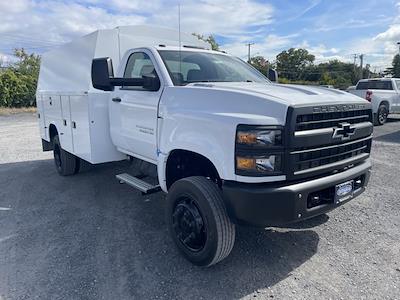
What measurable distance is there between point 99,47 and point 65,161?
2449 millimetres

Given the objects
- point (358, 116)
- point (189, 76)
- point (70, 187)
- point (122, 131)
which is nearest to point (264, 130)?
point (358, 116)

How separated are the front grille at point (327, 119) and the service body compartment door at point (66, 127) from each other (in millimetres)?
4145

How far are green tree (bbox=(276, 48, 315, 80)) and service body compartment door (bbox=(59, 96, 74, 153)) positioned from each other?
7251 cm

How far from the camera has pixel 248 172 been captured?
2.71 metres

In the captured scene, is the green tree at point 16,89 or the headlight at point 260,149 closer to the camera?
the headlight at point 260,149

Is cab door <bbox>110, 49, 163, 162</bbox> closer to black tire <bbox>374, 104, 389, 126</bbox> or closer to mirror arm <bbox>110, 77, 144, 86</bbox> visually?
mirror arm <bbox>110, 77, 144, 86</bbox>

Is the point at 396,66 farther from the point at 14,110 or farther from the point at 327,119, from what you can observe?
the point at 327,119

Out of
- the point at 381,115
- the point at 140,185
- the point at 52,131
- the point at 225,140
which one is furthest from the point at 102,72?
the point at 381,115

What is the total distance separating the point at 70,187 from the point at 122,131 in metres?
2.07

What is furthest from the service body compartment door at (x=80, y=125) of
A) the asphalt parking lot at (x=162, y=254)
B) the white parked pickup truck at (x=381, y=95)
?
the white parked pickup truck at (x=381, y=95)

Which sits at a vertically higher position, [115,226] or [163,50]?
[163,50]

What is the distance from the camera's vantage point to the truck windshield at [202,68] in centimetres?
393

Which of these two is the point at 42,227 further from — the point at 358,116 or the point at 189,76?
the point at 358,116

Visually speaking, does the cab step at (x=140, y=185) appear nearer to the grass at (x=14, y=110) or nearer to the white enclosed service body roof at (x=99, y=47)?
the white enclosed service body roof at (x=99, y=47)
